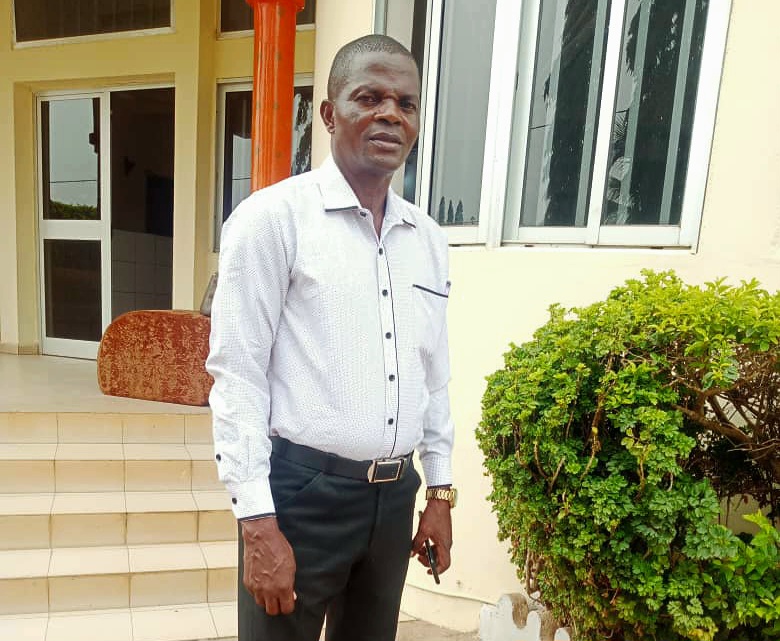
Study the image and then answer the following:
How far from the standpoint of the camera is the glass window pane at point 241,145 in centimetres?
574

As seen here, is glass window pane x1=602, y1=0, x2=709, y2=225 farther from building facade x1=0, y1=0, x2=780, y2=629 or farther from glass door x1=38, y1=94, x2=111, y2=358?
glass door x1=38, y1=94, x2=111, y2=358

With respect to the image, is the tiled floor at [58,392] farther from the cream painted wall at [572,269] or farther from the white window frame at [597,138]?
the white window frame at [597,138]

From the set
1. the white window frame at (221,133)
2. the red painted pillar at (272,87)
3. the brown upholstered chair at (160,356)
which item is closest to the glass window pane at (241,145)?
the white window frame at (221,133)

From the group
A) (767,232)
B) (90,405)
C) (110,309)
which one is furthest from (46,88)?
(767,232)

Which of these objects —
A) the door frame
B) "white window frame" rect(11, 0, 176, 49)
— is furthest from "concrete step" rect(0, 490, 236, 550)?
"white window frame" rect(11, 0, 176, 49)

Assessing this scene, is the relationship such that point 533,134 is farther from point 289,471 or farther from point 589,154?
point 289,471

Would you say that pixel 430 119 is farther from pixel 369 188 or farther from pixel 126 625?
pixel 126 625

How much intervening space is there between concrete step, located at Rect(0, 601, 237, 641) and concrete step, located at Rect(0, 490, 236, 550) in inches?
15.3

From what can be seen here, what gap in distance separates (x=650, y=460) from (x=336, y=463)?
93cm

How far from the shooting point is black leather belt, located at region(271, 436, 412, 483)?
1.37 m

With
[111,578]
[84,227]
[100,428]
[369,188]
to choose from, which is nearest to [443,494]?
[369,188]

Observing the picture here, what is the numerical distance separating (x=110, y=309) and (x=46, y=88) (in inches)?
91.4

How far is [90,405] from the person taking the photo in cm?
406

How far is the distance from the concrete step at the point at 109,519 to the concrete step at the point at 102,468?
0.06 metres
